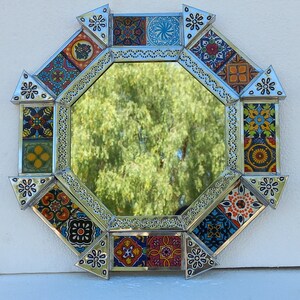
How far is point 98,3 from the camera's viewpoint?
1.33 meters

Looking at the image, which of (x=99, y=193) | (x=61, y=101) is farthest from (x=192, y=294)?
(x=61, y=101)

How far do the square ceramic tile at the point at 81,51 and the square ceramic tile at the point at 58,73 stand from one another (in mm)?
13

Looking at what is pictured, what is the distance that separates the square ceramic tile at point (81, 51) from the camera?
129 cm

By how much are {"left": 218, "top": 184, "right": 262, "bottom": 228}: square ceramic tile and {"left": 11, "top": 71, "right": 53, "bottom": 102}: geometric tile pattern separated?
47cm

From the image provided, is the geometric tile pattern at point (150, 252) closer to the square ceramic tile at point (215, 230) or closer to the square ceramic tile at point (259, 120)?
the square ceramic tile at point (215, 230)

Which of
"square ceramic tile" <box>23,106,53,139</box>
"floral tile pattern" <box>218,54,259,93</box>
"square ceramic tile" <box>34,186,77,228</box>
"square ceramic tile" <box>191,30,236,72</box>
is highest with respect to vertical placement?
"square ceramic tile" <box>191,30,236,72</box>

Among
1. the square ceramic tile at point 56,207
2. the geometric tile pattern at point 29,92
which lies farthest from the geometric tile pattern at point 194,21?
the square ceramic tile at point 56,207

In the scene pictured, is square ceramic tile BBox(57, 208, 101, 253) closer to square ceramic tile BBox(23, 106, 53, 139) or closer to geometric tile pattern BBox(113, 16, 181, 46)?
square ceramic tile BBox(23, 106, 53, 139)

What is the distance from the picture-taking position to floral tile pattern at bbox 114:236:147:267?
1222mm

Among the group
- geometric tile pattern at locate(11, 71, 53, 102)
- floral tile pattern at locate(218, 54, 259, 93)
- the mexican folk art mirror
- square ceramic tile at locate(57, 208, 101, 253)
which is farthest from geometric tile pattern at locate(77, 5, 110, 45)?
square ceramic tile at locate(57, 208, 101, 253)

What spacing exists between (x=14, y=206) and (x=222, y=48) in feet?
1.99

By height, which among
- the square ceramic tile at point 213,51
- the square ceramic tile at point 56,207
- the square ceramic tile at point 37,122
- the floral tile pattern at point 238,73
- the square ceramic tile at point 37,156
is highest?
the square ceramic tile at point 213,51

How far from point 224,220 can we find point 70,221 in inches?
13.6

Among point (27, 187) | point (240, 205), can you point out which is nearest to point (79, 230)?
point (27, 187)
